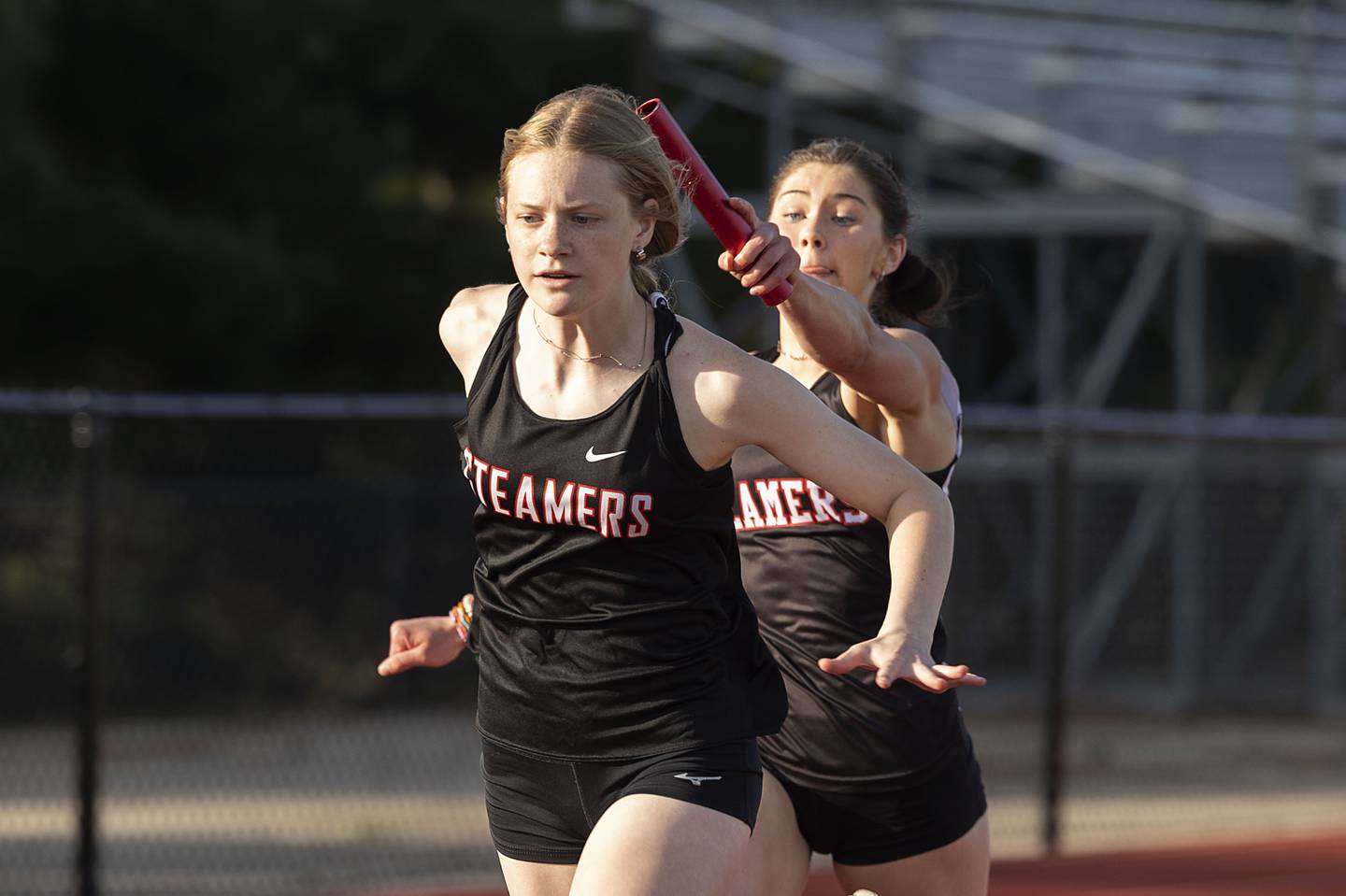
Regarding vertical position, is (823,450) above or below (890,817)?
above

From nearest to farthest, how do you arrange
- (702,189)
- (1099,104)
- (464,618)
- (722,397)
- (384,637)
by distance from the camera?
(722,397) < (702,189) < (464,618) < (384,637) < (1099,104)

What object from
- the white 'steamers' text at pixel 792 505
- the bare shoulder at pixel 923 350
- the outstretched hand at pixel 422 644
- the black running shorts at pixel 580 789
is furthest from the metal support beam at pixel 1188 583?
the black running shorts at pixel 580 789

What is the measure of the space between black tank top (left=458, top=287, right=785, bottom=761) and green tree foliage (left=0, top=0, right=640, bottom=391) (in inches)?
505

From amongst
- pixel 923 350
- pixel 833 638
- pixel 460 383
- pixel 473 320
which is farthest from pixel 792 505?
pixel 460 383

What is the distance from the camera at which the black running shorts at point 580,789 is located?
9.95ft

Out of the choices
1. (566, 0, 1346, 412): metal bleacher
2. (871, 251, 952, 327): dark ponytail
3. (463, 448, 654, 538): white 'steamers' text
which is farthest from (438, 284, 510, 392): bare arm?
(566, 0, 1346, 412): metal bleacher

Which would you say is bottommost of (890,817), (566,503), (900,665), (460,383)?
(460,383)

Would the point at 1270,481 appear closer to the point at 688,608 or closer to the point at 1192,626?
the point at 1192,626

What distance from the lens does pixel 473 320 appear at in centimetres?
333

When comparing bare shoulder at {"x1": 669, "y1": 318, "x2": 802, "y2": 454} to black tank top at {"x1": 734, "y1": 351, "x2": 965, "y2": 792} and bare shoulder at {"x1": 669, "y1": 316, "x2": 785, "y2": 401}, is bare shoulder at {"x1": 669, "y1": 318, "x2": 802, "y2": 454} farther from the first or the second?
black tank top at {"x1": 734, "y1": 351, "x2": 965, "y2": 792}

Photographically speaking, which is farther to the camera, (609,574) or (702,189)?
(702,189)

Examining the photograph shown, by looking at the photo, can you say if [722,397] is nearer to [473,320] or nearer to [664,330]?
[664,330]

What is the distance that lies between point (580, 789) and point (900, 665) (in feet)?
1.87

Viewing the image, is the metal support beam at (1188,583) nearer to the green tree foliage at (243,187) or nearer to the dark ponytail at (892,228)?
the green tree foliage at (243,187)
